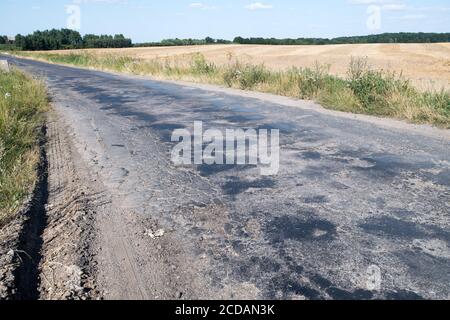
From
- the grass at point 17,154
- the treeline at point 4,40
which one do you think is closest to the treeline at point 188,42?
the treeline at point 4,40

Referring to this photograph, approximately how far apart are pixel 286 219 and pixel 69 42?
129304 mm

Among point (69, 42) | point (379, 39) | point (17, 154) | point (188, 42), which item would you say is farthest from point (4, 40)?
point (17, 154)

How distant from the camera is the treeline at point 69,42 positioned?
350 feet

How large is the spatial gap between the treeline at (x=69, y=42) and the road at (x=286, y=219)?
107 m

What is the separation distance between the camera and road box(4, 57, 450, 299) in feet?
9.64

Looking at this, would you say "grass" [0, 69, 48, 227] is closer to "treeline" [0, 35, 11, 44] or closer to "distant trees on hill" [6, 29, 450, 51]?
"distant trees on hill" [6, 29, 450, 51]

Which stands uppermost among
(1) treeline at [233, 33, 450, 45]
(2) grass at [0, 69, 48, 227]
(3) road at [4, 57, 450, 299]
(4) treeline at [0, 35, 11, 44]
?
(4) treeline at [0, 35, 11, 44]

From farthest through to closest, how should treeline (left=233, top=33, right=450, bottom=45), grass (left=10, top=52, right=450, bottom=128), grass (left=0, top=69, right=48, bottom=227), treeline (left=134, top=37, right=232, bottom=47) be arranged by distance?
treeline (left=134, top=37, right=232, bottom=47) < treeline (left=233, top=33, right=450, bottom=45) < grass (left=10, top=52, right=450, bottom=128) < grass (left=0, top=69, right=48, bottom=227)

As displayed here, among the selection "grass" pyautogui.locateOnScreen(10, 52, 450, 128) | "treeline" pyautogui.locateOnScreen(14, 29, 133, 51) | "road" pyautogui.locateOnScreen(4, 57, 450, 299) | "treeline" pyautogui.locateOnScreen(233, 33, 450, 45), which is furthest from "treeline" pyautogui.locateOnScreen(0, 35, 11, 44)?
"road" pyautogui.locateOnScreen(4, 57, 450, 299)

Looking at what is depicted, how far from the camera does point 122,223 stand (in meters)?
3.94

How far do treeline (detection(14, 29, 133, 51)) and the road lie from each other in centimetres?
10698

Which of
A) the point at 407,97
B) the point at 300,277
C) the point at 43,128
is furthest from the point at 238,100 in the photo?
the point at 300,277

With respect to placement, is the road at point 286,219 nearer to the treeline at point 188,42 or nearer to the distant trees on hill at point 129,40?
the distant trees on hill at point 129,40

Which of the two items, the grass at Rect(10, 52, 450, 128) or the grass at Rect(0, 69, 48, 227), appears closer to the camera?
the grass at Rect(0, 69, 48, 227)
